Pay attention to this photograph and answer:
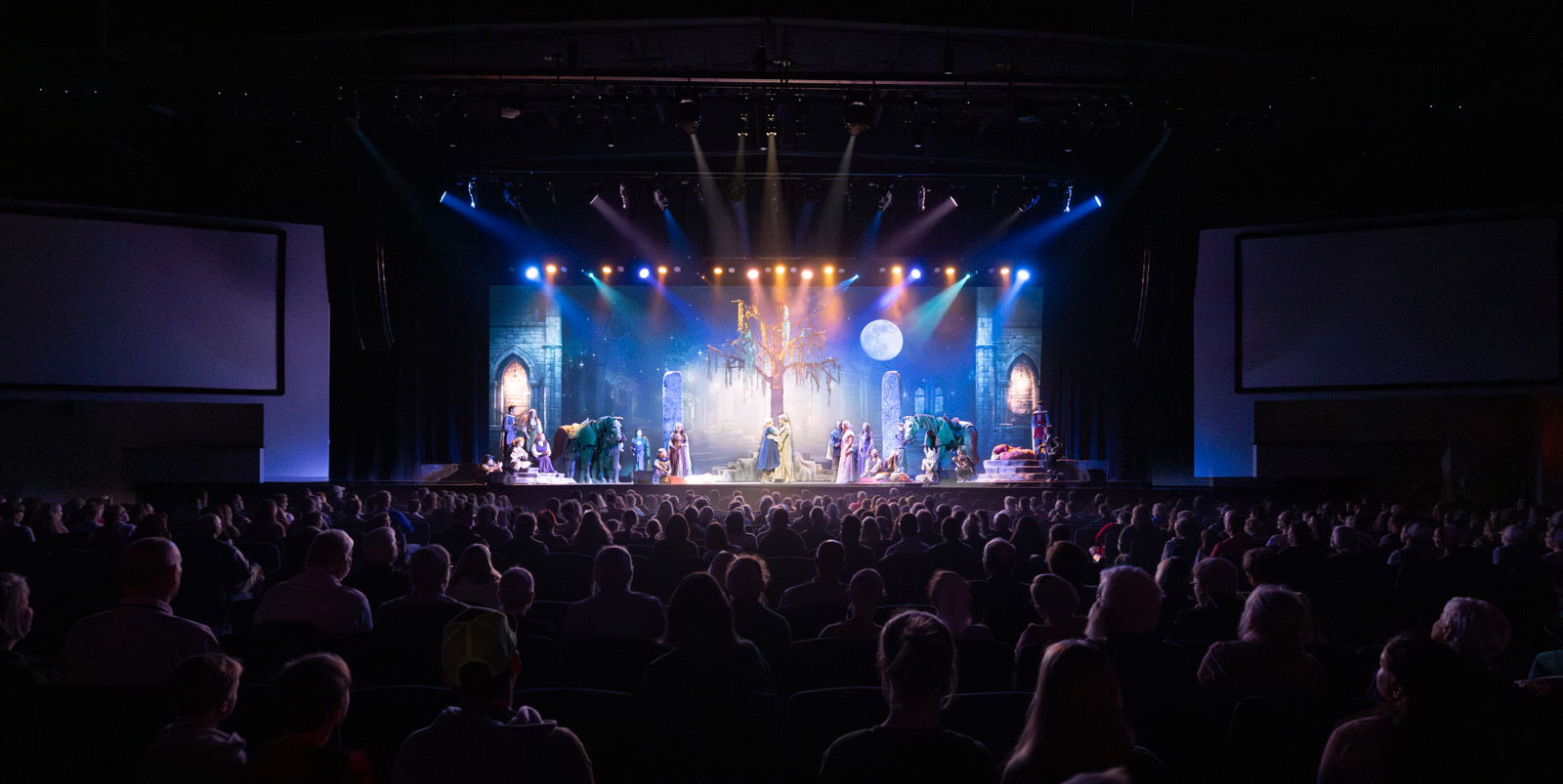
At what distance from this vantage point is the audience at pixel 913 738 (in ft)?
8.28

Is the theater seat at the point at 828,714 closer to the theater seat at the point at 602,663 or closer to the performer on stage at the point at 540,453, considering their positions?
the theater seat at the point at 602,663

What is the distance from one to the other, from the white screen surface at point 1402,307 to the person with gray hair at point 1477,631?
14.7 m

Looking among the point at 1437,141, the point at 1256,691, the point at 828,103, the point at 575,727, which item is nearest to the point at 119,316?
the point at 828,103

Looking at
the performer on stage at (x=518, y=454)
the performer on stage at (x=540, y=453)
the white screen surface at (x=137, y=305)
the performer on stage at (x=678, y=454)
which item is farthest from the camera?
the performer on stage at (x=678, y=454)

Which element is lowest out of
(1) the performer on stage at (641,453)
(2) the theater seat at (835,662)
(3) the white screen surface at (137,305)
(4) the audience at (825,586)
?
(2) the theater seat at (835,662)

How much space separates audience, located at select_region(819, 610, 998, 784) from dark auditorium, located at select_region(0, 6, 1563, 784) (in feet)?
0.04

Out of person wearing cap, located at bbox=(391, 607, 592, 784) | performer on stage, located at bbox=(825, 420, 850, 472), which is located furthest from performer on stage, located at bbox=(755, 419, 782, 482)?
person wearing cap, located at bbox=(391, 607, 592, 784)

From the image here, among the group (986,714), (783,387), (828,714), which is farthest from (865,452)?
(986,714)

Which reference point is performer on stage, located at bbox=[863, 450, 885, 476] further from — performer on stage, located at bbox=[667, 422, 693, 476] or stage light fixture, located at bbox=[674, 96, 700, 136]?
stage light fixture, located at bbox=[674, 96, 700, 136]

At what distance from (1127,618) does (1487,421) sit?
61.5ft

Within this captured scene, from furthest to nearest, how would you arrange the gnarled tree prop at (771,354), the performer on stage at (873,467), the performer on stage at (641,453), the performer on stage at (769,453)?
1. the gnarled tree prop at (771,354)
2. the performer on stage at (641,453)
3. the performer on stage at (769,453)
4. the performer on stage at (873,467)

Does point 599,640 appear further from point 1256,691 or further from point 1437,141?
point 1437,141

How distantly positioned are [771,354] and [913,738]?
24.0 metres

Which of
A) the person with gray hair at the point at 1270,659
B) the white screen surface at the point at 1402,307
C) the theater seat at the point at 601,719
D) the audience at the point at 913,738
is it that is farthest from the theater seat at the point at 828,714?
the white screen surface at the point at 1402,307
